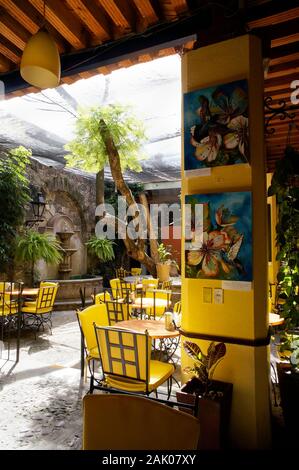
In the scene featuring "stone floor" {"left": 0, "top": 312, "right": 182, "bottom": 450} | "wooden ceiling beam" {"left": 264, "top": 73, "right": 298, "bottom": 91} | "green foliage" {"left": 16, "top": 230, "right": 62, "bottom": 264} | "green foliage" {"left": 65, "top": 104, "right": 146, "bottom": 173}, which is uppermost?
"green foliage" {"left": 65, "top": 104, "right": 146, "bottom": 173}

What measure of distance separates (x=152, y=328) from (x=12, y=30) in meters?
2.96

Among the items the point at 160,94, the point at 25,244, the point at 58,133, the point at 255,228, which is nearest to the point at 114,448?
the point at 255,228

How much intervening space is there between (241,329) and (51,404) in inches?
74.6

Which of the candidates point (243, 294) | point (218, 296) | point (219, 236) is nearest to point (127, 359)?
point (218, 296)

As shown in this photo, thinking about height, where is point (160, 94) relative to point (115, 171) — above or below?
above

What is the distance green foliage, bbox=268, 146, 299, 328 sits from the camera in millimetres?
2135

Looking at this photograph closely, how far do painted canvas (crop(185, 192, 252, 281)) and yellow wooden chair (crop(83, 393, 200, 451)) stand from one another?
1135 mm

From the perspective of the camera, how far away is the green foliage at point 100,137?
22.4ft

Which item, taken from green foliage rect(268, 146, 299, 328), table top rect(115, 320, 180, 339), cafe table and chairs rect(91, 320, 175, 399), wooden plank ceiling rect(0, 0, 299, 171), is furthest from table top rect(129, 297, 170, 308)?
wooden plank ceiling rect(0, 0, 299, 171)

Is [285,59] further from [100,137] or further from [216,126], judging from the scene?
[100,137]

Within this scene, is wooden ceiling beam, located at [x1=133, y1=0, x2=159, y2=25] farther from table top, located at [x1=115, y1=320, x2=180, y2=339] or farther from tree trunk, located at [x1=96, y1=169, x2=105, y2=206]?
tree trunk, located at [x1=96, y1=169, x2=105, y2=206]

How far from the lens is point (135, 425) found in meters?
1.17
